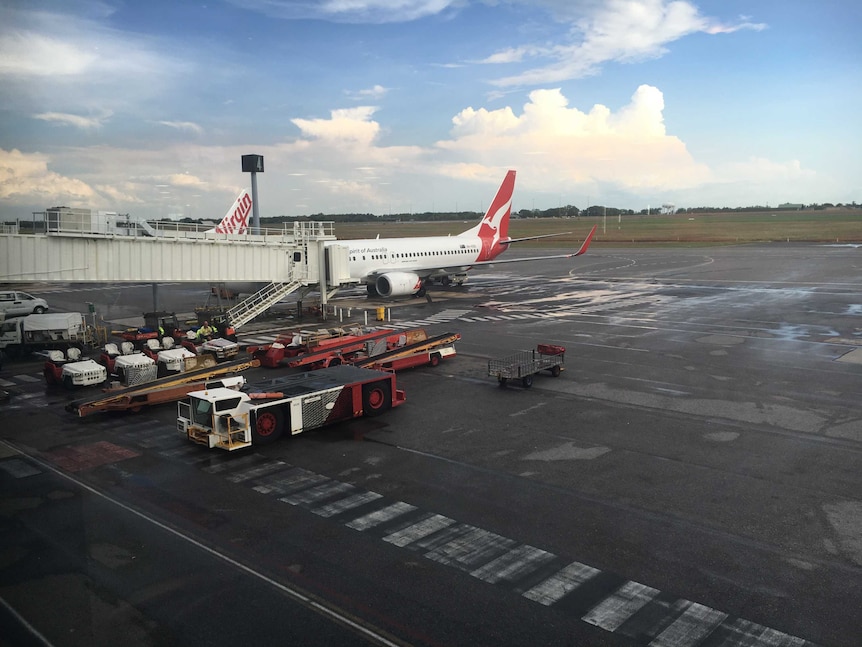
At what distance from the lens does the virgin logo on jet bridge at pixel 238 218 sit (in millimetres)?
65312

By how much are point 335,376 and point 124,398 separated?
7897mm

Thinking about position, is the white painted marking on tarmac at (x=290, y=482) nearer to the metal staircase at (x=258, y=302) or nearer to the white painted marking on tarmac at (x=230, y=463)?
the white painted marking on tarmac at (x=230, y=463)

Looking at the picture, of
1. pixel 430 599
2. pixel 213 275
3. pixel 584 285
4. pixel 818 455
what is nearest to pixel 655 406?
pixel 818 455

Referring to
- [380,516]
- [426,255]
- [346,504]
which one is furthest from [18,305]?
[380,516]

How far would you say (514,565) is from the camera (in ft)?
44.3

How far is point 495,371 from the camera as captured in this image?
96.3 feet

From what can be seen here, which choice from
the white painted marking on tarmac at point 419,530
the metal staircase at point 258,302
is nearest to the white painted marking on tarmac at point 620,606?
the white painted marking on tarmac at point 419,530

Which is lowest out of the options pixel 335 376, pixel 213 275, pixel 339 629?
pixel 339 629

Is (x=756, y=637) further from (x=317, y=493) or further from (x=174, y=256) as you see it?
(x=174, y=256)

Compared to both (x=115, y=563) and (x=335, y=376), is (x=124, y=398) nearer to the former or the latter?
(x=335, y=376)

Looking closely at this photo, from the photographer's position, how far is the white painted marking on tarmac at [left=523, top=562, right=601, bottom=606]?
40.4 feet

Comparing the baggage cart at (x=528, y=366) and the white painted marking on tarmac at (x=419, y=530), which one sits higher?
the baggage cart at (x=528, y=366)

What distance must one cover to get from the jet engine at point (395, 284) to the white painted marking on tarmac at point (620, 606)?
41.2 meters

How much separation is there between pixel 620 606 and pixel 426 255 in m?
48.3
